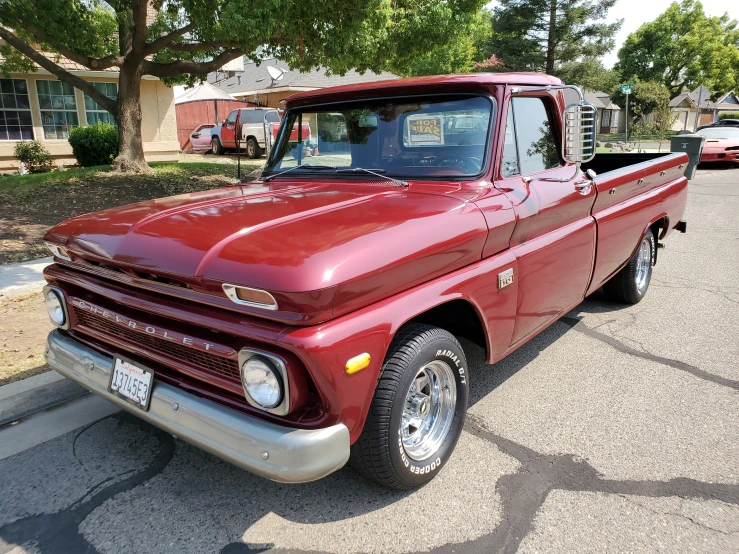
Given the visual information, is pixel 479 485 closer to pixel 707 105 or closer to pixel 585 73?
pixel 585 73

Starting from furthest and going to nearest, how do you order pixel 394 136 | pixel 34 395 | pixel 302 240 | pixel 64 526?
1. pixel 34 395
2. pixel 394 136
3. pixel 64 526
4. pixel 302 240

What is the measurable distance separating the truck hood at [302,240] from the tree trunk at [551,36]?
3307 centimetres

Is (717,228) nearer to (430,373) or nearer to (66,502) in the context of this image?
(430,373)

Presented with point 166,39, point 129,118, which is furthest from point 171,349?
point 129,118

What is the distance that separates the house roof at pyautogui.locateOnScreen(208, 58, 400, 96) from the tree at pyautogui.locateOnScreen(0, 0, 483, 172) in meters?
10.2

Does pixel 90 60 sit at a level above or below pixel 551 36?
below

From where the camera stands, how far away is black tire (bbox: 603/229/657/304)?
5142 millimetres

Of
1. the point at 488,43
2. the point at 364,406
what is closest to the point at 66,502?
the point at 364,406

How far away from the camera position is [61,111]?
16406 mm

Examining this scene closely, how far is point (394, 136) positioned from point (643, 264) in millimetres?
3203

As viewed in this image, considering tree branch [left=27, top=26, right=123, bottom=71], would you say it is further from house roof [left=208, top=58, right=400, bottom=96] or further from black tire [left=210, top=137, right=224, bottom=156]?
house roof [left=208, top=58, right=400, bottom=96]

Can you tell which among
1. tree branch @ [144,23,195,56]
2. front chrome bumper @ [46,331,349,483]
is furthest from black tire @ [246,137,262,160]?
front chrome bumper @ [46,331,349,483]

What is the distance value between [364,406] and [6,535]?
5.57 ft

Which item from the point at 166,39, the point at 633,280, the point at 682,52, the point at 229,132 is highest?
the point at 682,52
